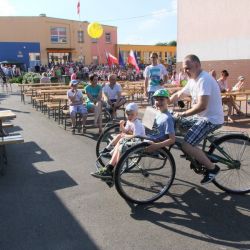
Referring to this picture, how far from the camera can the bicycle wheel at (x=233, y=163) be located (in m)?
4.62

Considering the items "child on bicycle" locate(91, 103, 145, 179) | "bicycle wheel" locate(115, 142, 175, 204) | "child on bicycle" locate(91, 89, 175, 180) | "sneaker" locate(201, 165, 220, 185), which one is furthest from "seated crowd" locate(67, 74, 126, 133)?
"sneaker" locate(201, 165, 220, 185)

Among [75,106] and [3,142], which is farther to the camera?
[75,106]

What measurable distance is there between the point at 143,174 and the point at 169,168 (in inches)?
15.8

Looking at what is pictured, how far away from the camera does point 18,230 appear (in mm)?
3758

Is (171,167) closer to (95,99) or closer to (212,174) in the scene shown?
(212,174)

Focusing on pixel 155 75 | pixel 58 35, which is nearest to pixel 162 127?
pixel 155 75

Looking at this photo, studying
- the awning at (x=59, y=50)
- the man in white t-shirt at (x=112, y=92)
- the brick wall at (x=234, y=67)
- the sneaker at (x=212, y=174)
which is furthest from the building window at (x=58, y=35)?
the sneaker at (x=212, y=174)

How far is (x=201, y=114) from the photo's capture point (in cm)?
448

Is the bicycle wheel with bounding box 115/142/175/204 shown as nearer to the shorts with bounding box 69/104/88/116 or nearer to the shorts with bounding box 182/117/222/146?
the shorts with bounding box 182/117/222/146

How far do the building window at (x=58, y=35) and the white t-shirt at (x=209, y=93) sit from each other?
152 feet

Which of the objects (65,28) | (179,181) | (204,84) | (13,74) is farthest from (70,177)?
(65,28)

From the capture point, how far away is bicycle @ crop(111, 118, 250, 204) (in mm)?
4402

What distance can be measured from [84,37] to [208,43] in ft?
118

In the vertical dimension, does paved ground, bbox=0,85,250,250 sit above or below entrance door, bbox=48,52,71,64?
below
